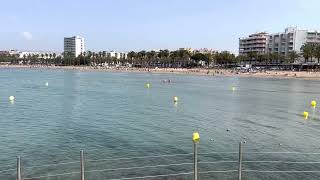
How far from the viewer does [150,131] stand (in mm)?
35969

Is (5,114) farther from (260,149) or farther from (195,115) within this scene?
(260,149)

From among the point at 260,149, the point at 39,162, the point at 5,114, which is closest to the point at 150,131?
the point at 260,149

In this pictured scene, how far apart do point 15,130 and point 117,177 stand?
18053mm

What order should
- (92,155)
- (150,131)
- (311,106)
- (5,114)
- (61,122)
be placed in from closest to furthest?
(92,155) → (150,131) → (61,122) → (5,114) → (311,106)

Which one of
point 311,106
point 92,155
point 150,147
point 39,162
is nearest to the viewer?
point 39,162

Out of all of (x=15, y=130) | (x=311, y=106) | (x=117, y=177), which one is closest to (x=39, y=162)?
(x=117, y=177)

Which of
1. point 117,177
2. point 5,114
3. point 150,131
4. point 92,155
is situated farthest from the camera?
point 5,114

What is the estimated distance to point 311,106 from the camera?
61906mm

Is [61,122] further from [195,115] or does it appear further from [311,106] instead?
[311,106]

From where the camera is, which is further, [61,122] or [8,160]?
[61,122]

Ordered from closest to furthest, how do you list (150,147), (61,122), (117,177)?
(117,177) < (150,147) < (61,122)

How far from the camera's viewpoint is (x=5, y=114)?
47906mm

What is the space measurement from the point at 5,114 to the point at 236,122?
79.9ft

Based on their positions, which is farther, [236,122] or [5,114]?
[5,114]
